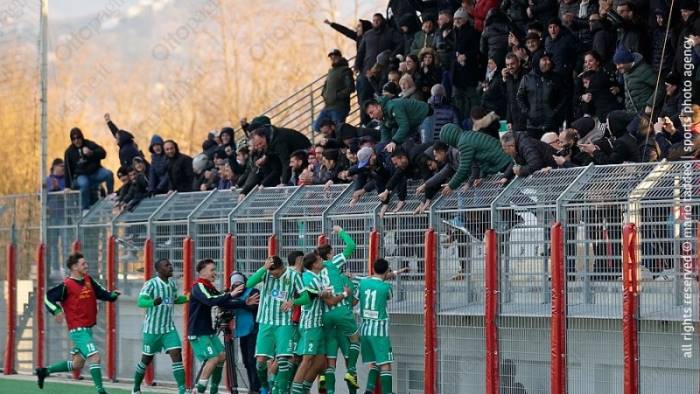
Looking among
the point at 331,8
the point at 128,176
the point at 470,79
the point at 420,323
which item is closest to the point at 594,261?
the point at 420,323

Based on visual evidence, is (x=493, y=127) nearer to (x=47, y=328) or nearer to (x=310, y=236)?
(x=310, y=236)

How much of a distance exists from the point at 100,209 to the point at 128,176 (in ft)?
2.56

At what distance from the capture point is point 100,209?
87.6 feet

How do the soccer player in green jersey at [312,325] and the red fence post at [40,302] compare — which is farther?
the red fence post at [40,302]

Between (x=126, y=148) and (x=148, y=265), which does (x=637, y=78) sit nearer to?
(x=148, y=265)

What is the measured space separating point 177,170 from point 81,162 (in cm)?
271

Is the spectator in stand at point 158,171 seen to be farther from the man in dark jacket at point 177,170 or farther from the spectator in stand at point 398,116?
the spectator in stand at point 398,116

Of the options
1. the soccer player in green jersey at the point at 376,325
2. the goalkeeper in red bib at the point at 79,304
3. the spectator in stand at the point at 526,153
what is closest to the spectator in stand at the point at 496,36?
the spectator in stand at the point at 526,153

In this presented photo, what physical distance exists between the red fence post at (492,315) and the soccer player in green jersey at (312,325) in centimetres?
169

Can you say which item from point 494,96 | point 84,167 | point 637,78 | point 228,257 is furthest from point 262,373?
point 84,167

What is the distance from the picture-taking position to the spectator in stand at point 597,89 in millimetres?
21000

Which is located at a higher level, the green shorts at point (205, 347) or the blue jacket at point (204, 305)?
the blue jacket at point (204, 305)

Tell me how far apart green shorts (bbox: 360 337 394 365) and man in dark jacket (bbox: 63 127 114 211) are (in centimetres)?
930

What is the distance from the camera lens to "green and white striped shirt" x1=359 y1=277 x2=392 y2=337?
768 inches
